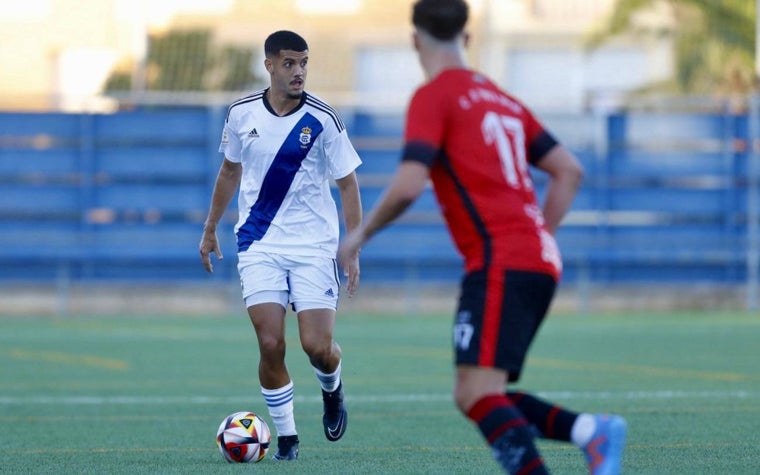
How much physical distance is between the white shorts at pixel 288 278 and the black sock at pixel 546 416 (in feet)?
8.68

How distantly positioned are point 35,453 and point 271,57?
2560 mm

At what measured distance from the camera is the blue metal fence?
25.7 metres

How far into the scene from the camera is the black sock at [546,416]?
601cm

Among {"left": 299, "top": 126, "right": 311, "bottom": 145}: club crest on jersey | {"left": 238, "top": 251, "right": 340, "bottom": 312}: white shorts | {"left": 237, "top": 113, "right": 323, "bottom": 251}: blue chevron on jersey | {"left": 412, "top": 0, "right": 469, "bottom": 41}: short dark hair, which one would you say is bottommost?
{"left": 238, "top": 251, "right": 340, "bottom": 312}: white shorts

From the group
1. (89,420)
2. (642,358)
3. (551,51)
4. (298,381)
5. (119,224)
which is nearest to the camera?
(89,420)

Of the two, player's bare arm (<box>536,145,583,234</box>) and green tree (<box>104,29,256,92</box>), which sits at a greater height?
player's bare arm (<box>536,145,583,234</box>)

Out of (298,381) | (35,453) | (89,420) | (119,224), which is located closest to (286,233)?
(35,453)

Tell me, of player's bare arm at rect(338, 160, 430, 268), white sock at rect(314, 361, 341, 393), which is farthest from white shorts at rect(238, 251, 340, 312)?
player's bare arm at rect(338, 160, 430, 268)

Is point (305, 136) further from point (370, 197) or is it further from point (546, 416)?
point (370, 197)

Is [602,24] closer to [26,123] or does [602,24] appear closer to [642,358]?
[26,123]

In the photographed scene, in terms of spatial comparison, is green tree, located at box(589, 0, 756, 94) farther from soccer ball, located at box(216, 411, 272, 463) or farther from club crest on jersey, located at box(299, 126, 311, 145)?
soccer ball, located at box(216, 411, 272, 463)

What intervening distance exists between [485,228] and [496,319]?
0.36 metres

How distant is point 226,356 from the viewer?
16688 millimetres

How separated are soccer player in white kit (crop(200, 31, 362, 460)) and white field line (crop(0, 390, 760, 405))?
3.12m
